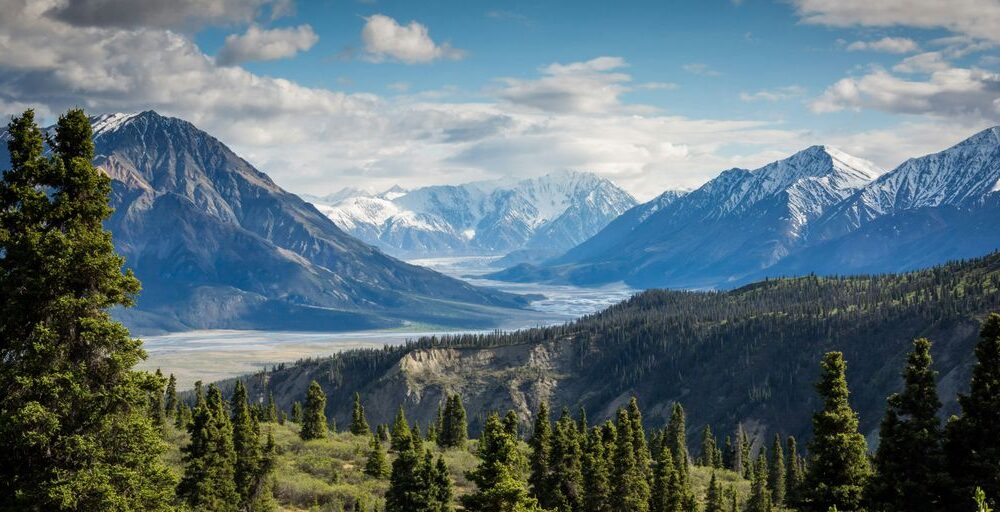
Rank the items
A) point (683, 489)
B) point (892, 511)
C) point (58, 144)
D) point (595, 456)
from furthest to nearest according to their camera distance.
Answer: point (683, 489)
point (595, 456)
point (892, 511)
point (58, 144)

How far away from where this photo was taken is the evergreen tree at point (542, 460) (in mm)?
64938

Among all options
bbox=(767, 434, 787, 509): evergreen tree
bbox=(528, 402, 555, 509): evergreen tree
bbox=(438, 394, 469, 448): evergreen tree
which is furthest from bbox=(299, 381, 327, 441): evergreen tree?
bbox=(767, 434, 787, 509): evergreen tree

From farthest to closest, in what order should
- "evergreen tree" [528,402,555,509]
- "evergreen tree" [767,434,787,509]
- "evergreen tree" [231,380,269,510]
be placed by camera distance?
"evergreen tree" [767,434,787,509]
"evergreen tree" [231,380,269,510]
"evergreen tree" [528,402,555,509]

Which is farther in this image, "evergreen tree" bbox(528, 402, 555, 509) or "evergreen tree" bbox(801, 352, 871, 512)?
"evergreen tree" bbox(528, 402, 555, 509)

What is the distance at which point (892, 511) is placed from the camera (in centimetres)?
3369

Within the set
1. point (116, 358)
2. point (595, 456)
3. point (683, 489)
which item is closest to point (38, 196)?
point (116, 358)

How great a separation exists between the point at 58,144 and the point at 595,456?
5013 centimetres

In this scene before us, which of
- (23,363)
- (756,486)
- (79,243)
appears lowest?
(756,486)

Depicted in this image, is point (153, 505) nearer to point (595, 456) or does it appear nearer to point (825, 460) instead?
point (825, 460)

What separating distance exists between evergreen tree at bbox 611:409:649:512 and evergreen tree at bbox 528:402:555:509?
198 inches

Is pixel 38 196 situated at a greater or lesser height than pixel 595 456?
greater

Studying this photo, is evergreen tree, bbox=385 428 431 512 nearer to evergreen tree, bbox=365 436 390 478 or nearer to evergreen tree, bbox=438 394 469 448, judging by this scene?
evergreen tree, bbox=365 436 390 478

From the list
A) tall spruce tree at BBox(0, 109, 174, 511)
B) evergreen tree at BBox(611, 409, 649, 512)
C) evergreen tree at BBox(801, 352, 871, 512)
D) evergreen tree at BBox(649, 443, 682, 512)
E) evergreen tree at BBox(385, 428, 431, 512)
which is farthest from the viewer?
evergreen tree at BBox(649, 443, 682, 512)

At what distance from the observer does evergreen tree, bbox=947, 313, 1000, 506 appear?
30703mm
